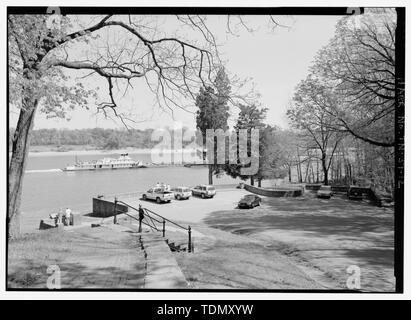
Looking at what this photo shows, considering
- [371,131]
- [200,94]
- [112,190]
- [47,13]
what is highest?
[47,13]

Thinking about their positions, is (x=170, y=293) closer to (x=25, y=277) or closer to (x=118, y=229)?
(x=25, y=277)

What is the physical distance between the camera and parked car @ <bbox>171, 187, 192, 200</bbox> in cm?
667

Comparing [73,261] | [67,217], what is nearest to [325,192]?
[73,261]

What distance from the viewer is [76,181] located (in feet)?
20.0

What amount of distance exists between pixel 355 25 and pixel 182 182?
14.1ft

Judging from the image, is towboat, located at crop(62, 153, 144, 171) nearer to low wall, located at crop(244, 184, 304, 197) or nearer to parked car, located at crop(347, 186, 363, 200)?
low wall, located at crop(244, 184, 304, 197)

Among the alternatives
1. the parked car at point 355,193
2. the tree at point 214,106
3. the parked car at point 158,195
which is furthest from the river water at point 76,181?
the parked car at point 355,193

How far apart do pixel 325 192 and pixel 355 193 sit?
0.68 meters

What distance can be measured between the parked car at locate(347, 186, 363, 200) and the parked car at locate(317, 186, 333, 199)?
40 centimetres

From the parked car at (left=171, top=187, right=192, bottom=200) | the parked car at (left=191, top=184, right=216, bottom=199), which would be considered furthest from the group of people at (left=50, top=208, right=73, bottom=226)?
the parked car at (left=191, top=184, right=216, bottom=199)

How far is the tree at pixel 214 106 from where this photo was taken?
5941mm

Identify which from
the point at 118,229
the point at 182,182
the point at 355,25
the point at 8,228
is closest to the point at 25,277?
the point at 8,228

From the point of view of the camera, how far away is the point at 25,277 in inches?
201

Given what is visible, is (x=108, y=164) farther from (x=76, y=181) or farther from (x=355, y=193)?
(x=355, y=193)
